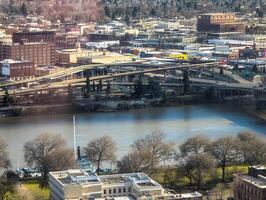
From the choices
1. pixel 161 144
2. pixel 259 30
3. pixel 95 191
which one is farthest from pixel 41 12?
pixel 95 191

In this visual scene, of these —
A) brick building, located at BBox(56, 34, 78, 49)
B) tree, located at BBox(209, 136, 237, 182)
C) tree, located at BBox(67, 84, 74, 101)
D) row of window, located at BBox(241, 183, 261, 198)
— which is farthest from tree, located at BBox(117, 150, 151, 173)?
brick building, located at BBox(56, 34, 78, 49)

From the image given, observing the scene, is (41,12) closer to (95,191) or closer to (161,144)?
(161,144)

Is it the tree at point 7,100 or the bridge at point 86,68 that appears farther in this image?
the bridge at point 86,68

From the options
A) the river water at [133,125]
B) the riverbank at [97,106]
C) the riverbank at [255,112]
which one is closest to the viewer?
the river water at [133,125]

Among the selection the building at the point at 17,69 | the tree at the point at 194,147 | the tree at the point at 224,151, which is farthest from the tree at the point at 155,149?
the building at the point at 17,69

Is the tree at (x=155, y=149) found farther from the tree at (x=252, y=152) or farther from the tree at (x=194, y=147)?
the tree at (x=252, y=152)

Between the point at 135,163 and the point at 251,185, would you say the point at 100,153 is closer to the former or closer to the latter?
the point at 135,163

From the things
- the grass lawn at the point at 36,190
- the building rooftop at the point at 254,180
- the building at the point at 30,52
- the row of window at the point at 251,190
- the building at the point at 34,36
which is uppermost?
the building rooftop at the point at 254,180
